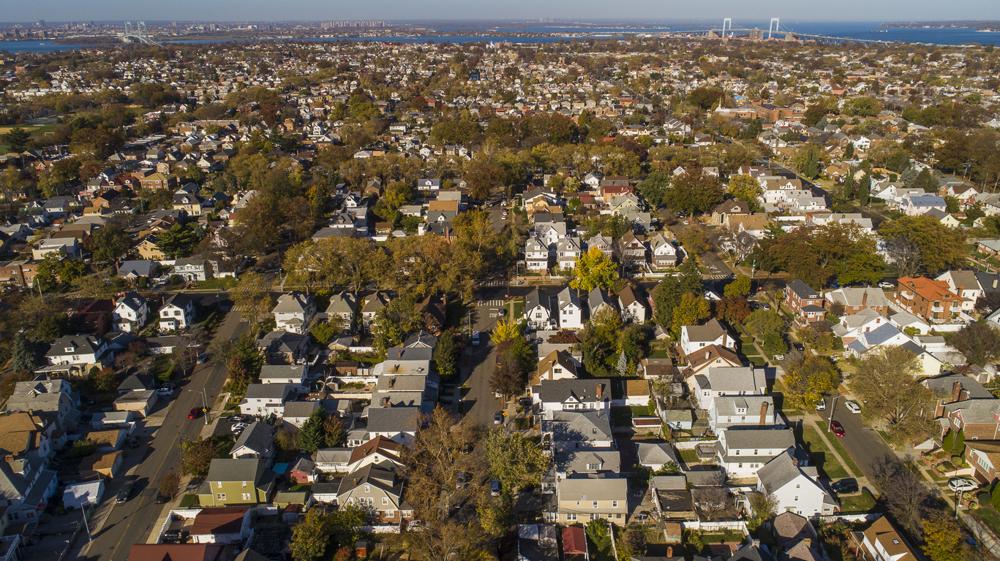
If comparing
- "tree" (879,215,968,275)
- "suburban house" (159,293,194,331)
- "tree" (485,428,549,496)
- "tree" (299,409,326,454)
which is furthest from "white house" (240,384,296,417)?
"tree" (879,215,968,275)

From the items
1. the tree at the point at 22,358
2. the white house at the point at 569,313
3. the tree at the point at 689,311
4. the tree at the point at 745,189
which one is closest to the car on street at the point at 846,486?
the tree at the point at 689,311

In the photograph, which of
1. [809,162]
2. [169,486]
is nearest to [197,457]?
[169,486]

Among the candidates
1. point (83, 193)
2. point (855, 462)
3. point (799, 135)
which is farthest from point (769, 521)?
point (799, 135)

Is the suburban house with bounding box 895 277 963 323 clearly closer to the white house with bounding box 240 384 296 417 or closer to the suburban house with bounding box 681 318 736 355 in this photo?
the suburban house with bounding box 681 318 736 355

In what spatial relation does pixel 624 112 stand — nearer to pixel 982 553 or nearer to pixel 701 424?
pixel 701 424

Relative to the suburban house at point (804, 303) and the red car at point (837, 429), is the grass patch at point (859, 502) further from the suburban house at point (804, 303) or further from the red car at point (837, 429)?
the suburban house at point (804, 303)

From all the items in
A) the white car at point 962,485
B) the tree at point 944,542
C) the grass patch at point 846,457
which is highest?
the tree at point 944,542

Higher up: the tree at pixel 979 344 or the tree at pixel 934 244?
the tree at pixel 934 244

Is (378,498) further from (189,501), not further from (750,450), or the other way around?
(750,450)
